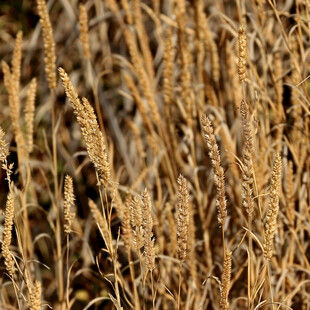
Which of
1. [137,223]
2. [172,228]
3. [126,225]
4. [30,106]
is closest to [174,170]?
[172,228]

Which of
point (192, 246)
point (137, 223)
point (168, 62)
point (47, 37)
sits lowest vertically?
point (192, 246)

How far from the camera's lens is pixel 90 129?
1.08 m

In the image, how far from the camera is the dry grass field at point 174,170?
1.13 meters

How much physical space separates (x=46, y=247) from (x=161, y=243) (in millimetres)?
743

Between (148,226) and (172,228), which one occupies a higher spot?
(148,226)

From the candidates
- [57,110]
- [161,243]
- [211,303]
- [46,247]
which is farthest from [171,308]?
[57,110]

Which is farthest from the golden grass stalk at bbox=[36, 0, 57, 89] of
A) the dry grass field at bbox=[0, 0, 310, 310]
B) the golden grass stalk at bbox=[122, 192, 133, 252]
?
the golden grass stalk at bbox=[122, 192, 133, 252]

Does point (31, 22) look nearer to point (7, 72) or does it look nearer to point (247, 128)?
point (7, 72)

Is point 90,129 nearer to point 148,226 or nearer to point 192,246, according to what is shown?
point 148,226

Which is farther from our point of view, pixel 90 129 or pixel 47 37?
pixel 47 37

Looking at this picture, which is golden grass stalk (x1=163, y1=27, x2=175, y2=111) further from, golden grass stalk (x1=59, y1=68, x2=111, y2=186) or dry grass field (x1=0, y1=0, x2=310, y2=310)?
golden grass stalk (x1=59, y1=68, x2=111, y2=186)

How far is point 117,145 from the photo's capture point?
2.34 m

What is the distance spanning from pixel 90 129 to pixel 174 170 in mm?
919

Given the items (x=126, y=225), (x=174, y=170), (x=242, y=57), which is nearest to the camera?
(x=242, y=57)
